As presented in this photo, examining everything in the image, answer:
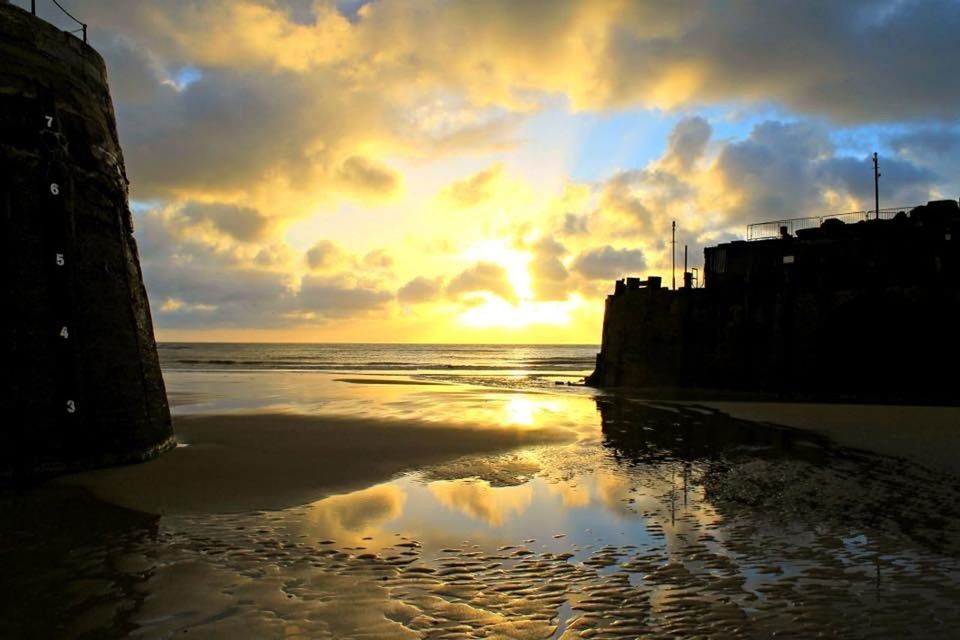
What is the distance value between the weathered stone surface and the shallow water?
128 cm

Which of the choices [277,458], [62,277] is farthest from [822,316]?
[62,277]

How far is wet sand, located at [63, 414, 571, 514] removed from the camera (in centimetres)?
793

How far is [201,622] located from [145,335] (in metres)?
7.25

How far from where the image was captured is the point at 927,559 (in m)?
5.82

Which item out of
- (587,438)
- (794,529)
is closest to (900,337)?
(587,438)

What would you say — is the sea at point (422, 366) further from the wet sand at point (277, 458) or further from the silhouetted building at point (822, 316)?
the wet sand at point (277, 458)

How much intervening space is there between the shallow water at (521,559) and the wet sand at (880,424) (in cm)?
229

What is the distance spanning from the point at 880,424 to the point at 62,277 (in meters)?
18.6

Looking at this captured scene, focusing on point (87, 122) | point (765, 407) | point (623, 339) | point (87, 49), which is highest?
point (87, 49)

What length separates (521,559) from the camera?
591cm

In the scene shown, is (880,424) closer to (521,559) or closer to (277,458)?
(521,559)

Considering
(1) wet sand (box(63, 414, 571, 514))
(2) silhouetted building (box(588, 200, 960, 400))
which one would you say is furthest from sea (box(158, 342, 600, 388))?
(1) wet sand (box(63, 414, 571, 514))

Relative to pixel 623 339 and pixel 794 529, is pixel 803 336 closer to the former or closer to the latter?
pixel 623 339

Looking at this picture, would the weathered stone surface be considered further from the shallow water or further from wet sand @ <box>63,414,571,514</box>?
the shallow water
